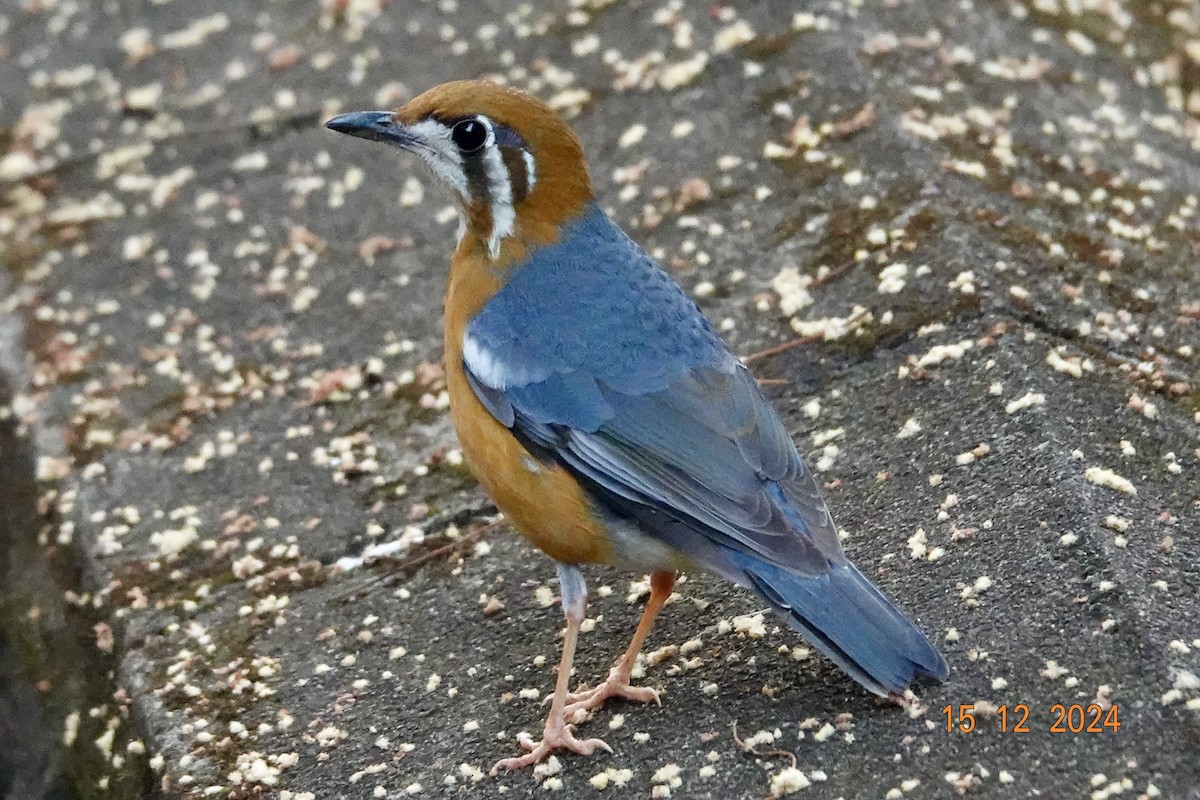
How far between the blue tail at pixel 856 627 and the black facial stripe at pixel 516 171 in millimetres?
1267

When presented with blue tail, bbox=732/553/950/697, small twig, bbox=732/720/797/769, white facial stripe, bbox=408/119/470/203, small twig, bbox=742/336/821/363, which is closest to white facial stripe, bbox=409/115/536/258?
white facial stripe, bbox=408/119/470/203

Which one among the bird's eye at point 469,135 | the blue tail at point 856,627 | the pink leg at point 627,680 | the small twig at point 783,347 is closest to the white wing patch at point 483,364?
the bird's eye at point 469,135

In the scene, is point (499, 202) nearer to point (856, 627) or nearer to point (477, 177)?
point (477, 177)

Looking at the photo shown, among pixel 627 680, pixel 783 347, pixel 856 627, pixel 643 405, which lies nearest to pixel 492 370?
pixel 643 405

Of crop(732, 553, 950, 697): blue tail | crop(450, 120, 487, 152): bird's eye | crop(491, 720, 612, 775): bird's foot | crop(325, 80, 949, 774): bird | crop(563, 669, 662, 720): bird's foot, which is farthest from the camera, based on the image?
crop(450, 120, 487, 152): bird's eye

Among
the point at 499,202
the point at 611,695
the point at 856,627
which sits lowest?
the point at 611,695

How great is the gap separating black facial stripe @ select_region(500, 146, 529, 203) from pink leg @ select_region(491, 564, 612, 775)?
107 centimetres

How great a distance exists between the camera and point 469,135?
12.3 ft

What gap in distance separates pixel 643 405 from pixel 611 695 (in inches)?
28.7

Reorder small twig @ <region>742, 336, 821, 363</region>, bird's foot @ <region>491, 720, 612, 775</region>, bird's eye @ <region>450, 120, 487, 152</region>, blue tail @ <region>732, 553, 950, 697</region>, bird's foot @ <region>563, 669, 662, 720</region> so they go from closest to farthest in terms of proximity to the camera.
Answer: blue tail @ <region>732, 553, 950, 697</region> → bird's foot @ <region>491, 720, 612, 775</region> → bird's foot @ <region>563, 669, 662, 720</region> → bird's eye @ <region>450, 120, 487, 152</region> → small twig @ <region>742, 336, 821, 363</region>

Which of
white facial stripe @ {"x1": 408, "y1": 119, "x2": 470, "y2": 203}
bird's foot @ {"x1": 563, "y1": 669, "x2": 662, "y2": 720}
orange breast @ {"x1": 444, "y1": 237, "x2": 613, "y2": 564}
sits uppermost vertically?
white facial stripe @ {"x1": 408, "y1": 119, "x2": 470, "y2": 203}

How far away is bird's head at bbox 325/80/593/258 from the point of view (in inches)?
148

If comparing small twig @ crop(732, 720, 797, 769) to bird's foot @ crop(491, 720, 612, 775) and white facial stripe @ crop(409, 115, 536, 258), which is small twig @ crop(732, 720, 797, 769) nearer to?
bird's foot @ crop(491, 720, 612, 775)

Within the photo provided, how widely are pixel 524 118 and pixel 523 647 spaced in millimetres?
1428
